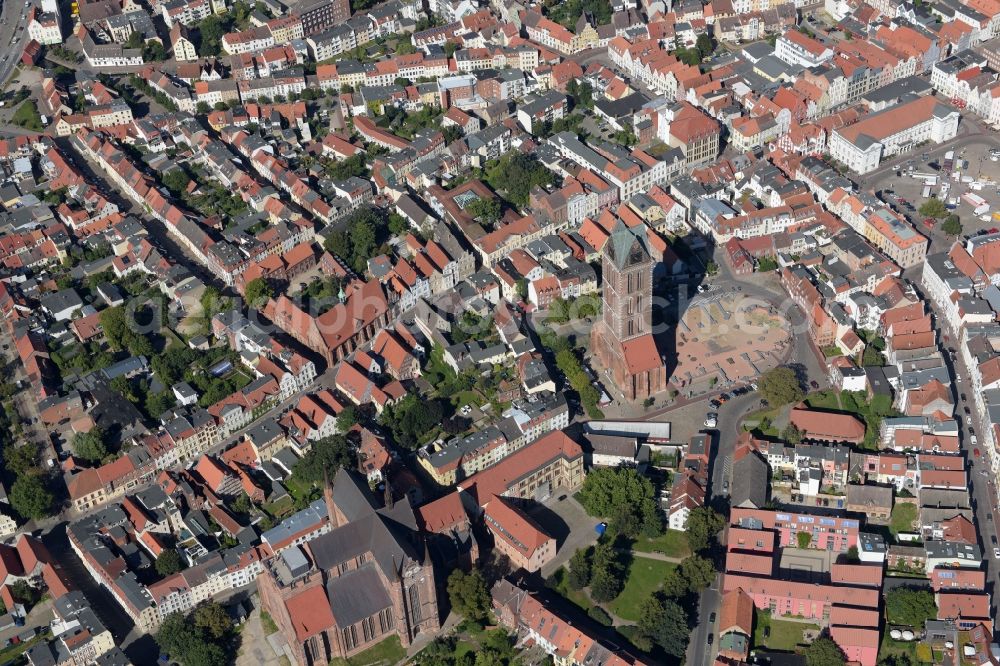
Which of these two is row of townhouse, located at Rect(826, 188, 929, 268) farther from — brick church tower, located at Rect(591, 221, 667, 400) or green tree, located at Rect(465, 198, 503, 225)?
green tree, located at Rect(465, 198, 503, 225)

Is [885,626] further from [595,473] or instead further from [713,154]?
[713,154]

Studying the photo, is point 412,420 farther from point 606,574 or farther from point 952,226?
point 952,226

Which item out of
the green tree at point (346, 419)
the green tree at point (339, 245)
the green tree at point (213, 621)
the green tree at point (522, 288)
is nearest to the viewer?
the green tree at point (213, 621)

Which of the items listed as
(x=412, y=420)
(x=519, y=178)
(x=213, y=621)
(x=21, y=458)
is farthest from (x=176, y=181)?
(x=213, y=621)

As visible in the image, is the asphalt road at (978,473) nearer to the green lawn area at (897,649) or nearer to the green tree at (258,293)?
the green lawn area at (897,649)

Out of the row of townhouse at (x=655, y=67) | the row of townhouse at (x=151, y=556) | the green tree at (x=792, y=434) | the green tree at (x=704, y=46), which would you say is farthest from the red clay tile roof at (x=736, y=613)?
the green tree at (x=704, y=46)

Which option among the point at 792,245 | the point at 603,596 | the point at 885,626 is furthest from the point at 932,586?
the point at 792,245
